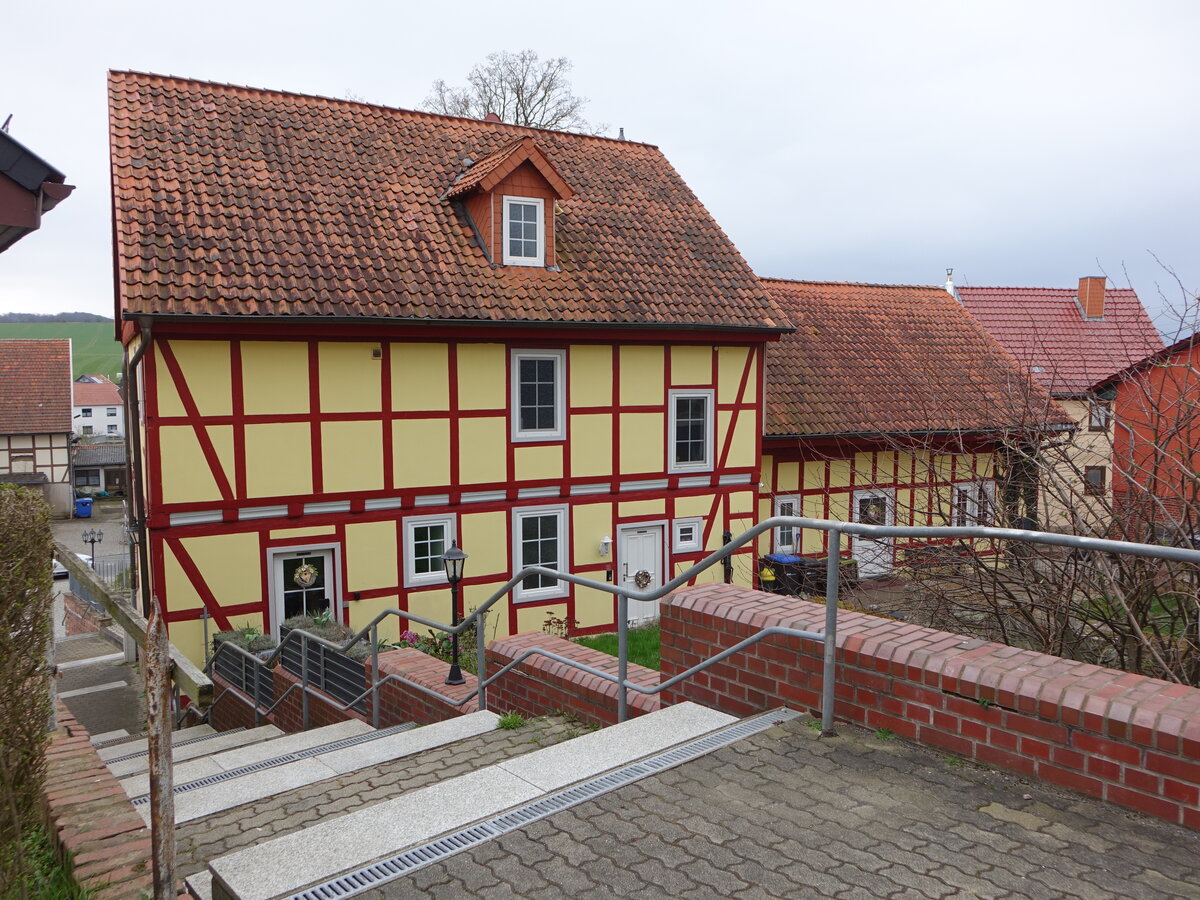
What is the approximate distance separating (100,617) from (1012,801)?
21.5 meters

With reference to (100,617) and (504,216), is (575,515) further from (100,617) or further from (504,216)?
(100,617)

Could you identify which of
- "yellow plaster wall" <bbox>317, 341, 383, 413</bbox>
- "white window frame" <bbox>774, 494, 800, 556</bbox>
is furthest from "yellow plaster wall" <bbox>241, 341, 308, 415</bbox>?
"white window frame" <bbox>774, 494, 800, 556</bbox>

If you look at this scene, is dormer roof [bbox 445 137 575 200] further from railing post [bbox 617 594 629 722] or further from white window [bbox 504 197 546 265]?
railing post [bbox 617 594 629 722]

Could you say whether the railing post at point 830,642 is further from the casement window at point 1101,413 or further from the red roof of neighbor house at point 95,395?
the red roof of neighbor house at point 95,395

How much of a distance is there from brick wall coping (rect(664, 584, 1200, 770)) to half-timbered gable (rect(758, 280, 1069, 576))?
1119 cm

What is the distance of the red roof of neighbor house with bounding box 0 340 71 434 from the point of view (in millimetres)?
43750

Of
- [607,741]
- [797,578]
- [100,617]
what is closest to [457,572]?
[607,741]

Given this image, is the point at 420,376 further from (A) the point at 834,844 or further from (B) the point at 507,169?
(A) the point at 834,844

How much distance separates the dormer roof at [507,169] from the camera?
13.5 m

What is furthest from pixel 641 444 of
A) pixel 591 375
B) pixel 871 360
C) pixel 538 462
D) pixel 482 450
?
pixel 871 360

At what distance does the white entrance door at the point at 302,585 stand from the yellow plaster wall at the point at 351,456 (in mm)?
964

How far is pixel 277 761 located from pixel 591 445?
8.15m

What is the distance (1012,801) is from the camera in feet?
11.9

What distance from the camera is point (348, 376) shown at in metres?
12.3
